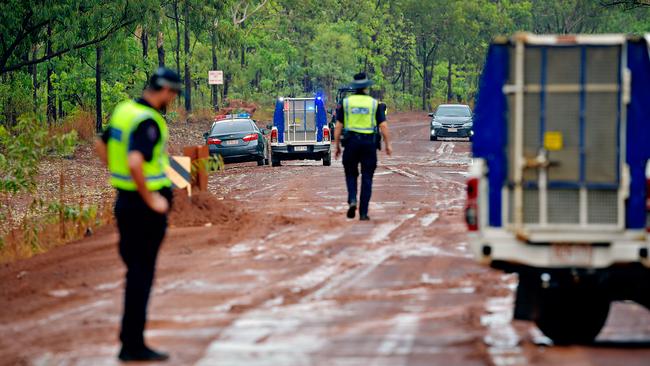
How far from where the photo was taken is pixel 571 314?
9.45 meters

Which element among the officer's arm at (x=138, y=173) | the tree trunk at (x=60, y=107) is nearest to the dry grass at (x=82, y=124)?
the tree trunk at (x=60, y=107)

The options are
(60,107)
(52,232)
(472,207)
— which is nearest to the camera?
(472,207)

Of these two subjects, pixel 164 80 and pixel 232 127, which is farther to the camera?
pixel 232 127

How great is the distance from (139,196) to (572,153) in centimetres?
301

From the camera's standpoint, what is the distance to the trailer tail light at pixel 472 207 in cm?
952

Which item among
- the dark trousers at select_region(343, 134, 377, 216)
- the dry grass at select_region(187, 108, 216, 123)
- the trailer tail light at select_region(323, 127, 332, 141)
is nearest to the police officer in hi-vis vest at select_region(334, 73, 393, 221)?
the dark trousers at select_region(343, 134, 377, 216)

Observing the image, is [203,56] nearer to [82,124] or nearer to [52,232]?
[82,124]

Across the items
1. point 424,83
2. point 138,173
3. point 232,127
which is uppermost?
point 138,173

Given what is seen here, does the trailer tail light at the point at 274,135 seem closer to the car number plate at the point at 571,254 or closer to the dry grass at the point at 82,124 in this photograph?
the dry grass at the point at 82,124

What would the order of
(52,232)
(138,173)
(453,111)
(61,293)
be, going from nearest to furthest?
1. (138,173)
2. (61,293)
3. (52,232)
4. (453,111)

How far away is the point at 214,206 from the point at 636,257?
1006 centimetres

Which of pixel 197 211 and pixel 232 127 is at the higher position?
pixel 232 127

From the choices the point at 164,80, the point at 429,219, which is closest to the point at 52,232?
the point at 429,219

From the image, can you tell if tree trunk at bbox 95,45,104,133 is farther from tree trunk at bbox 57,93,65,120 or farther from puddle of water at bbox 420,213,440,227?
puddle of water at bbox 420,213,440,227
